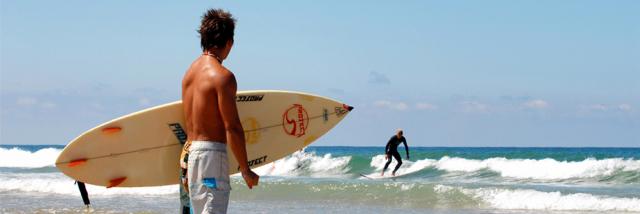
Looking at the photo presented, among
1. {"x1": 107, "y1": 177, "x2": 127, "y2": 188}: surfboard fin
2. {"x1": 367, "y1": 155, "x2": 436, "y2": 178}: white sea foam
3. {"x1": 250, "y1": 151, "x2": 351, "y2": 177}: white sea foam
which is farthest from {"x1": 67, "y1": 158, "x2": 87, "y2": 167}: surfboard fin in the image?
{"x1": 250, "y1": 151, "x2": 351, "y2": 177}: white sea foam

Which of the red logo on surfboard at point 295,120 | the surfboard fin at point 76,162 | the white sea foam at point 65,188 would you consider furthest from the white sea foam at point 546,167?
the surfboard fin at point 76,162

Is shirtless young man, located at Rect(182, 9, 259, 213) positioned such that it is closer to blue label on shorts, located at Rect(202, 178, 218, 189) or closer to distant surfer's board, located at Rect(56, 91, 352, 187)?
blue label on shorts, located at Rect(202, 178, 218, 189)

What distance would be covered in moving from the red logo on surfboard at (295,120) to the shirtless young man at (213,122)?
6.47ft

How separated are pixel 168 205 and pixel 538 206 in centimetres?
484

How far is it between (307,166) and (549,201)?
13739mm

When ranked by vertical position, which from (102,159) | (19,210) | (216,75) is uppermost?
(216,75)

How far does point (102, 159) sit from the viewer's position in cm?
541

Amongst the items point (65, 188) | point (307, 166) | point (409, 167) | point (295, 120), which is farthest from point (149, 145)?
point (307, 166)

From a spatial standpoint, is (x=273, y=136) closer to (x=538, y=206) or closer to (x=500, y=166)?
(x=538, y=206)

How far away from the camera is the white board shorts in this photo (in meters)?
3.84

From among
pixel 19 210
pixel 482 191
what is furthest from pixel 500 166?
pixel 19 210

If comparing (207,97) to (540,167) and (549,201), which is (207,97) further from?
(540,167)

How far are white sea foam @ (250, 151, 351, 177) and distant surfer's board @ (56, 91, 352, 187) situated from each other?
17.5 metres

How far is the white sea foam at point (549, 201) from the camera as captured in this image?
11352mm
